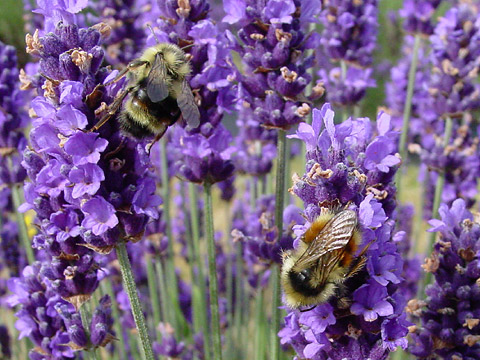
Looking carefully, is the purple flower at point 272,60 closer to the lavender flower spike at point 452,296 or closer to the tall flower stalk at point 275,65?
the tall flower stalk at point 275,65

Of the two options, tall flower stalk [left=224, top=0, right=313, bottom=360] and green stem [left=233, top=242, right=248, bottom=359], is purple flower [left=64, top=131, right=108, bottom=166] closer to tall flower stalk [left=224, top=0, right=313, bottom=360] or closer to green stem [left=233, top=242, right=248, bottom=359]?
tall flower stalk [left=224, top=0, right=313, bottom=360]

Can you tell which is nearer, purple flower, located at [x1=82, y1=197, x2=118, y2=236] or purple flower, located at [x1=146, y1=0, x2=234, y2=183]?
purple flower, located at [x1=82, y1=197, x2=118, y2=236]

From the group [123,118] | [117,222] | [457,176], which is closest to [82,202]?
[117,222]

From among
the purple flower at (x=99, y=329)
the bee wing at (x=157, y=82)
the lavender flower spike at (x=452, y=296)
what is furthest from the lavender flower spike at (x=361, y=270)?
the purple flower at (x=99, y=329)

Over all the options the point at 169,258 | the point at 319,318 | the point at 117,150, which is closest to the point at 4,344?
the point at 169,258

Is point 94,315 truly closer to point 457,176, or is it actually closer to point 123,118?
point 123,118

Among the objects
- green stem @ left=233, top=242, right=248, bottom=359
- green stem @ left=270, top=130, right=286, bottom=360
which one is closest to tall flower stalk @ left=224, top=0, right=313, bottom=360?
green stem @ left=270, top=130, right=286, bottom=360
